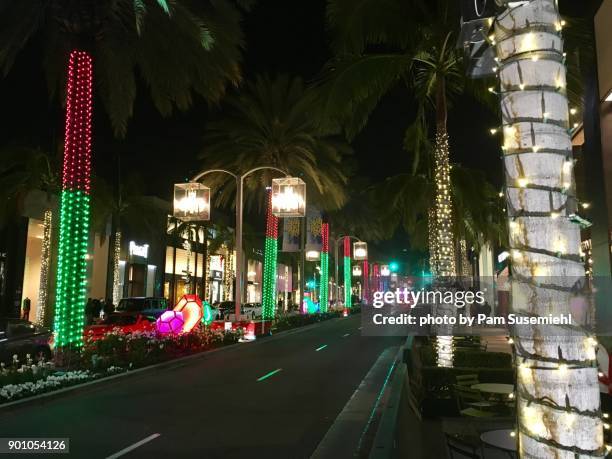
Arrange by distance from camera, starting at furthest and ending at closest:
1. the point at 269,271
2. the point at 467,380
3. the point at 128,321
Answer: the point at 269,271
the point at 128,321
the point at 467,380

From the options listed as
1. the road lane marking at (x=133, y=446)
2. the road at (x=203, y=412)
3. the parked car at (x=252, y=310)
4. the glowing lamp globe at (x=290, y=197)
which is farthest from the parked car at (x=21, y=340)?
the parked car at (x=252, y=310)

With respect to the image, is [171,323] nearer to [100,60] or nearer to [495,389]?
[100,60]

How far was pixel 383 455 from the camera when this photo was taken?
4.32 m

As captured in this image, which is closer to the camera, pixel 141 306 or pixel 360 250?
pixel 141 306

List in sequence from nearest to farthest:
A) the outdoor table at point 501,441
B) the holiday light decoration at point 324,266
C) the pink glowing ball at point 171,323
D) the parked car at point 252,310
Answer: the outdoor table at point 501,441, the pink glowing ball at point 171,323, the holiday light decoration at point 324,266, the parked car at point 252,310

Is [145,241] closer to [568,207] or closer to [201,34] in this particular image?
[201,34]

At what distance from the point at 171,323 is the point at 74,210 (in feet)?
20.9

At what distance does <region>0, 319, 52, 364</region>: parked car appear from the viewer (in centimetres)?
1460

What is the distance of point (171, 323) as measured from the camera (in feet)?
62.8

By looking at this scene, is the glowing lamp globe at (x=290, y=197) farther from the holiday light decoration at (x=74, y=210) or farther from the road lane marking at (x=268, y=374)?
the holiday light decoration at (x=74, y=210)

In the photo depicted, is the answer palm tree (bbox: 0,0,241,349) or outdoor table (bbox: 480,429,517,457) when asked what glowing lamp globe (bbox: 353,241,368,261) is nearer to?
palm tree (bbox: 0,0,241,349)

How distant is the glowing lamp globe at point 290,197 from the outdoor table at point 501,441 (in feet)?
53.6

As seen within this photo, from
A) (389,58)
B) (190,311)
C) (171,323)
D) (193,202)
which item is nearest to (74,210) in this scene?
(171,323)

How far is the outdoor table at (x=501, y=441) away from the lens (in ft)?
16.9
